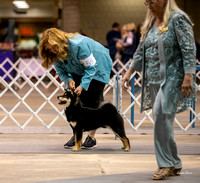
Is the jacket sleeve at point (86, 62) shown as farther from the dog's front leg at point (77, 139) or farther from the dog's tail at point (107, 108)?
the dog's front leg at point (77, 139)

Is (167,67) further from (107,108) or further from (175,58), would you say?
(107,108)

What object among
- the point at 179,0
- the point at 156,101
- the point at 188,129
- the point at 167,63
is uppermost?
the point at 179,0

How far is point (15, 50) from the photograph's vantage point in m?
13.4

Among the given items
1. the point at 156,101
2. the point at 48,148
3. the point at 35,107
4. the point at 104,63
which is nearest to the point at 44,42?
the point at 104,63

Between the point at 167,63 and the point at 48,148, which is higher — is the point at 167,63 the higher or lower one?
the higher one

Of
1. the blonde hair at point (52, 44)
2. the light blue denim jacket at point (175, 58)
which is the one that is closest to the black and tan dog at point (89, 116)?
the blonde hair at point (52, 44)

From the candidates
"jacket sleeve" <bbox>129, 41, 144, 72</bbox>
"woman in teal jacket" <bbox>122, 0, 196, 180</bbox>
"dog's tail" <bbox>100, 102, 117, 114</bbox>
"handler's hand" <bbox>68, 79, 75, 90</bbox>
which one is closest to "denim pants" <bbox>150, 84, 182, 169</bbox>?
"woman in teal jacket" <bbox>122, 0, 196, 180</bbox>

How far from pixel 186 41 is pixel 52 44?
151 cm

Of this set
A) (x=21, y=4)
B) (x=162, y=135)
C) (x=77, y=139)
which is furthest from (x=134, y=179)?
(x=21, y=4)

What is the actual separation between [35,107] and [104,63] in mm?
3938

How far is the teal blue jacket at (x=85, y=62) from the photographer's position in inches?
199

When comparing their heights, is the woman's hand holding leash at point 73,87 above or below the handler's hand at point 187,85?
below

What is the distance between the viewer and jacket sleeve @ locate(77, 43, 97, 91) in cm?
505

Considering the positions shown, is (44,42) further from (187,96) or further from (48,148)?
(187,96)
